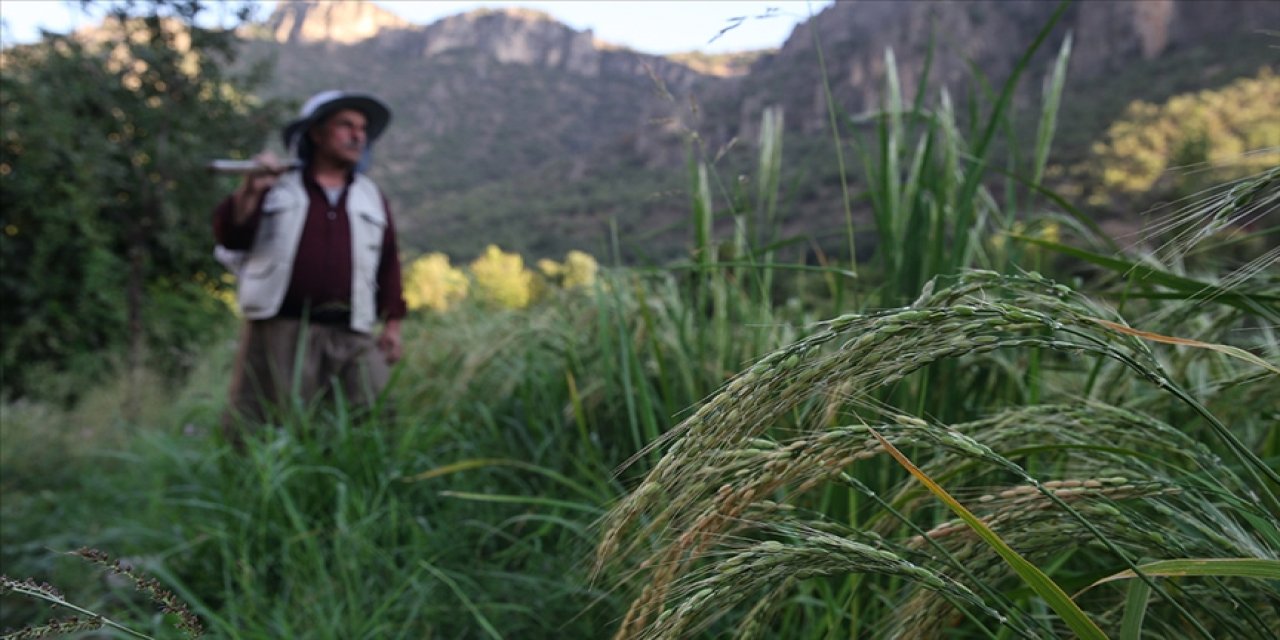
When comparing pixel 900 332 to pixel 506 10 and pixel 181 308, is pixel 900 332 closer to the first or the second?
pixel 181 308

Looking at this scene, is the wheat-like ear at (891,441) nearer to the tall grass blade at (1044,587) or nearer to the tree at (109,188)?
the tall grass blade at (1044,587)

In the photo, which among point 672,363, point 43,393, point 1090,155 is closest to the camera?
point 672,363

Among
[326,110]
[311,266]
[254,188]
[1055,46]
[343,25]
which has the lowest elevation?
[311,266]

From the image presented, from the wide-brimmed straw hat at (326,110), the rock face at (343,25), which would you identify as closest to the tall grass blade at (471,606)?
the wide-brimmed straw hat at (326,110)

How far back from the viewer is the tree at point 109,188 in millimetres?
9000

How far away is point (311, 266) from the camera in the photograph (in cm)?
385

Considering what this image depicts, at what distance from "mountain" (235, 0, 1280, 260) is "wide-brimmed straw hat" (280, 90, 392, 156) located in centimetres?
137

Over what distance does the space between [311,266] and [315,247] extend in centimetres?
9

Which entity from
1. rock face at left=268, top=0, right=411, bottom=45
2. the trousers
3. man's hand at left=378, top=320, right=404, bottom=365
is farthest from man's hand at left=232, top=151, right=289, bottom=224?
rock face at left=268, top=0, right=411, bottom=45

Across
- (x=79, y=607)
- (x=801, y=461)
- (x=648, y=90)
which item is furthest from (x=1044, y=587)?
(x=648, y=90)

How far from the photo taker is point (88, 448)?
15.0 feet

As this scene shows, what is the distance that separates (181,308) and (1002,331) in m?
12.1

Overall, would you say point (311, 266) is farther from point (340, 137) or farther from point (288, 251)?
point (340, 137)

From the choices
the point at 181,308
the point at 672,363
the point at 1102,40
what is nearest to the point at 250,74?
the point at 181,308
